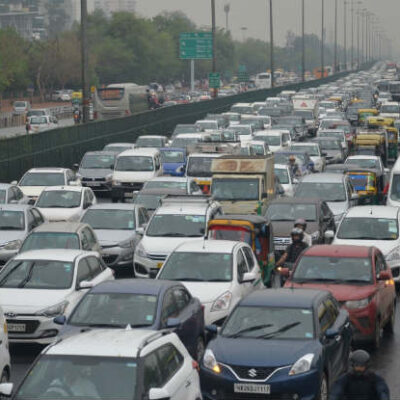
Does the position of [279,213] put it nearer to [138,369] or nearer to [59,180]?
[59,180]

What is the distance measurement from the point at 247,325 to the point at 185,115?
196ft

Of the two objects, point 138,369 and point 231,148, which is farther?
point 231,148

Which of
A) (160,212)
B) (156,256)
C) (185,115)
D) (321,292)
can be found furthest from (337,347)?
(185,115)

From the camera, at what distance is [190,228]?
2366cm

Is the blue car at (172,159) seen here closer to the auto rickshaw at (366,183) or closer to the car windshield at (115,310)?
the auto rickshaw at (366,183)

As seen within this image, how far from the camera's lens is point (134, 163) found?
3875 centimetres

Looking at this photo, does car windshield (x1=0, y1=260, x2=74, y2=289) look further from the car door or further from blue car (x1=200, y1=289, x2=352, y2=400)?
blue car (x1=200, y1=289, x2=352, y2=400)

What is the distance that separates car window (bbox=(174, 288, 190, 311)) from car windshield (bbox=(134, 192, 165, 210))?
1387cm

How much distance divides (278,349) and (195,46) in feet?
277

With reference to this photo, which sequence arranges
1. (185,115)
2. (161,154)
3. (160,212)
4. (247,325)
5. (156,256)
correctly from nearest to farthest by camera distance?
1. (247,325)
2. (156,256)
3. (160,212)
4. (161,154)
5. (185,115)

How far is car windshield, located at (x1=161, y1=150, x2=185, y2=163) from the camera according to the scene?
41250 mm

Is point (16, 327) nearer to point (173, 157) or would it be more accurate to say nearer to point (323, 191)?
point (323, 191)

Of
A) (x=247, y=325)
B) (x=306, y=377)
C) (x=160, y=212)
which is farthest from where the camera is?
(x=160, y=212)

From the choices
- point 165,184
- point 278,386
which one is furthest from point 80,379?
point 165,184
